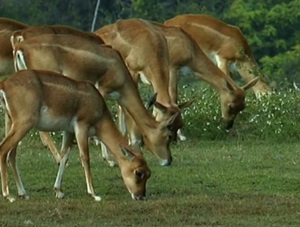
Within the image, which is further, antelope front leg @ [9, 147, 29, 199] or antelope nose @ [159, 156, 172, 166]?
antelope nose @ [159, 156, 172, 166]

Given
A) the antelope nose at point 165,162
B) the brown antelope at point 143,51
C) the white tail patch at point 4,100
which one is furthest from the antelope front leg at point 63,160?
the brown antelope at point 143,51

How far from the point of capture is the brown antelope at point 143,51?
16906 mm

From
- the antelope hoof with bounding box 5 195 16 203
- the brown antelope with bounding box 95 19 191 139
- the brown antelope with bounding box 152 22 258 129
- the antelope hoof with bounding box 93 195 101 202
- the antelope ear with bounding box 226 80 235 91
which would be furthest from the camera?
the antelope ear with bounding box 226 80 235 91

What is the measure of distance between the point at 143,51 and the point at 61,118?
3805mm

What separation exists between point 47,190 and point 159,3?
27.0m

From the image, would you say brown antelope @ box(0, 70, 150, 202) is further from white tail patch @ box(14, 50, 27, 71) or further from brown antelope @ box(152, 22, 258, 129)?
brown antelope @ box(152, 22, 258, 129)

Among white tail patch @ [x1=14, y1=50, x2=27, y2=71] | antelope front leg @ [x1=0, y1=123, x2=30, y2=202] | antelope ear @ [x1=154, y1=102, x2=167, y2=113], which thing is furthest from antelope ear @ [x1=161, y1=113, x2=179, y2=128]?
antelope front leg @ [x1=0, y1=123, x2=30, y2=202]

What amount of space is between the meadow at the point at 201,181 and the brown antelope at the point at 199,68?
0.26 metres

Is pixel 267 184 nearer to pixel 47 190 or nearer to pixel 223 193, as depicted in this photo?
pixel 223 193

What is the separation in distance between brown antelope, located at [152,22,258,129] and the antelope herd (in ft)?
0.04

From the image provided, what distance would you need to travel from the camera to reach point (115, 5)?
41.2 meters

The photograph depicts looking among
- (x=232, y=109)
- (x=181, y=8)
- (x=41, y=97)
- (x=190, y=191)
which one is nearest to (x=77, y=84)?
(x=41, y=97)

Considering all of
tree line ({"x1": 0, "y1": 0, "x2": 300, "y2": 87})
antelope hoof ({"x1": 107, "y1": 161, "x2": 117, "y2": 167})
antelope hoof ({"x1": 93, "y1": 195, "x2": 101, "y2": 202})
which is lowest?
tree line ({"x1": 0, "y1": 0, "x2": 300, "y2": 87})

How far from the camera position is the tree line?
39438mm
